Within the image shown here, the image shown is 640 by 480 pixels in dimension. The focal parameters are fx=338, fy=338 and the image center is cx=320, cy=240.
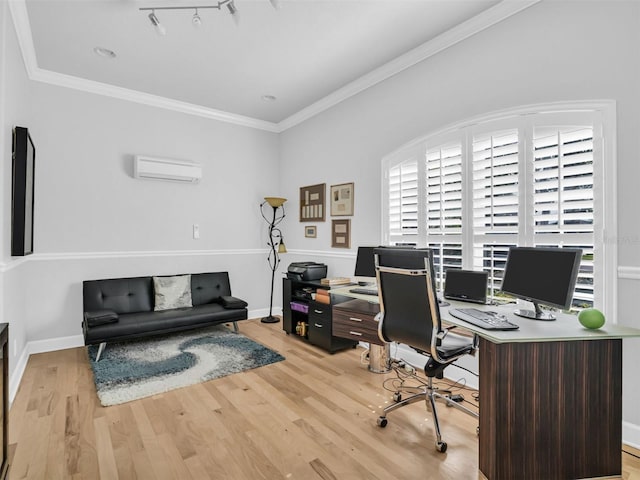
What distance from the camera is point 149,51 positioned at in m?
3.30

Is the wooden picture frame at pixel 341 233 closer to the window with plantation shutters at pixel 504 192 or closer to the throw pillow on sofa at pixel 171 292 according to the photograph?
the window with plantation shutters at pixel 504 192

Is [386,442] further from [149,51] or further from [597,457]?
[149,51]

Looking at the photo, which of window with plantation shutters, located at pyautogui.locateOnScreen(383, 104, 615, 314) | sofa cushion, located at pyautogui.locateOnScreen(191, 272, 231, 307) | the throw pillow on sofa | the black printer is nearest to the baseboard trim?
window with plantation shutters, located at pyautogui.locateOnScreen(383, 104, 615, 314)

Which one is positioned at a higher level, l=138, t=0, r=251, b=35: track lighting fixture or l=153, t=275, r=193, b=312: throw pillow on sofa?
l=138, t=0, r=251, b=35: track lighting fixture

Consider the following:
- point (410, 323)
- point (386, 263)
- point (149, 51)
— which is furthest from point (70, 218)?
point (410, 323)

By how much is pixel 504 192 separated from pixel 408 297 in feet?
3.97

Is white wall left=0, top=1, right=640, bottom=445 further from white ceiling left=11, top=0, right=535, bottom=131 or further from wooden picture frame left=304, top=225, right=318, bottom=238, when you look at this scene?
white ceiling left=11, top=0, right=535, bottom=131

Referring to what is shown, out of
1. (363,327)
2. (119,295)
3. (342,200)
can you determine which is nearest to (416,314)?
(363,327)

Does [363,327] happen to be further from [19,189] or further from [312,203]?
[19,189]

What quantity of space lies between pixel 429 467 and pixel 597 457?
34.6 inches

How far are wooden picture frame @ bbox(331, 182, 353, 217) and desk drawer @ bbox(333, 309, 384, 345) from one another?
4.35 feet

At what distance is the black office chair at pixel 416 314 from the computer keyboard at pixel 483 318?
15 centimetres

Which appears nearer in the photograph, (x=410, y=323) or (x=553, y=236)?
(x=410, y=323)

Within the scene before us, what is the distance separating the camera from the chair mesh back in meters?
2.11
